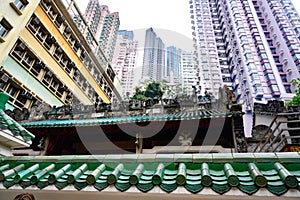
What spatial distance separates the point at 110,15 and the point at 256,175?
64.2m

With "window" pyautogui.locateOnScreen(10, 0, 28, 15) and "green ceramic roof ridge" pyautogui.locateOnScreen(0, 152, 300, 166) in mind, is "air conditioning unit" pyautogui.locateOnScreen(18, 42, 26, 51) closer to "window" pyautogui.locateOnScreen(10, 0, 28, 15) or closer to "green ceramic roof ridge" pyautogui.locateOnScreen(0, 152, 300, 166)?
"window" pyautogui.locateOnScreen(10, 0, 28, 15)

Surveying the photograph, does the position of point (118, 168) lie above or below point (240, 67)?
below

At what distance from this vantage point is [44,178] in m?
3.06

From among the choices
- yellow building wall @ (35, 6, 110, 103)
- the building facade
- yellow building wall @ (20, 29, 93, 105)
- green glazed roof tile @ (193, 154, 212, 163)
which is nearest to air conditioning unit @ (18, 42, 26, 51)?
the building facade

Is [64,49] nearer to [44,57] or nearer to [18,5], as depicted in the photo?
[44,57]

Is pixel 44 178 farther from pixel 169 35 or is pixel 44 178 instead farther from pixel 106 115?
pixel 169 35

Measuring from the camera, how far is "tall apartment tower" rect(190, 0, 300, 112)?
137ft

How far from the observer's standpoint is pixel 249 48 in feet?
154

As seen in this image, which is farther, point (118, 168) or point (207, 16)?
point (207, 16)

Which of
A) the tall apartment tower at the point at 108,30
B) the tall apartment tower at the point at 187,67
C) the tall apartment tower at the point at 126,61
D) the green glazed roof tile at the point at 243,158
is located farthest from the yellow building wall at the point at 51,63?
the tall apartment tower at the point at 187,67

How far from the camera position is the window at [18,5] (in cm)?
1575

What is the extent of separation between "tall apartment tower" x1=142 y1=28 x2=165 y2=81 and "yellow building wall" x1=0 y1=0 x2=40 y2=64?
4144 cm

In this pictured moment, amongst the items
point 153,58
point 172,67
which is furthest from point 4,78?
point 172,67

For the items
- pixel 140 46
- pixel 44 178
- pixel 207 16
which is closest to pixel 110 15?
pixel 140 46
